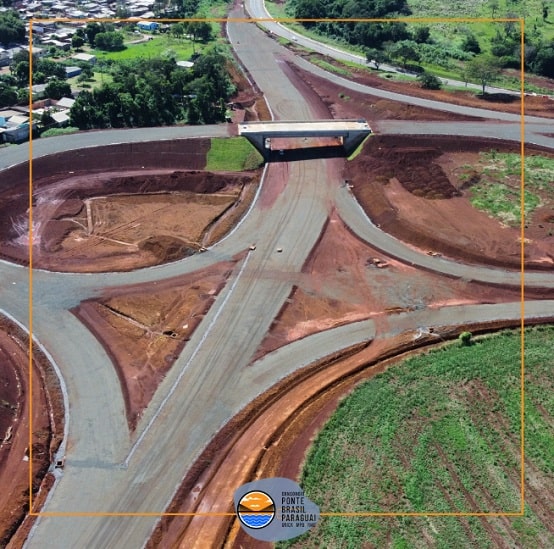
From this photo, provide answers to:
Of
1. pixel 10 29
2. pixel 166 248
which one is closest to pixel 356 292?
pixel 166 248

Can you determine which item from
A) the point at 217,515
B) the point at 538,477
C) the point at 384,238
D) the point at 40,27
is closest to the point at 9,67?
the point at 40,27

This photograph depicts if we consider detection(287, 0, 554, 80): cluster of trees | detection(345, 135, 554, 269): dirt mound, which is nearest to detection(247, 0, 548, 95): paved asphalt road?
detection(287, 0, 554, 80): cluster of trees

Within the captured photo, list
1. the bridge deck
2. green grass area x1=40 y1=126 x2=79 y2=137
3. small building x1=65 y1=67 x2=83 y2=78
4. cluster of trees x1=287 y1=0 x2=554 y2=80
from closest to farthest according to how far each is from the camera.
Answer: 1. the bridge deck
2. green grass area x1=40 y1=126 x2=79 y2=137
3. small building x1=65 y1=67 x2=83 y2=78
4. cluster of trees x1=287 y1=0 x2=554 y2=80

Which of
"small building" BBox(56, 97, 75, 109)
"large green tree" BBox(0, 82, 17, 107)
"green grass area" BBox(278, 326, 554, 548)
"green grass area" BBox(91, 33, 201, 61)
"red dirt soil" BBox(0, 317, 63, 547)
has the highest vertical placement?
"green grass area" BBox(91, 33, 201, 61)

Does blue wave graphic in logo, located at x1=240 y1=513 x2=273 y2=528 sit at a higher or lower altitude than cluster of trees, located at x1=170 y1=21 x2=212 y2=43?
lower

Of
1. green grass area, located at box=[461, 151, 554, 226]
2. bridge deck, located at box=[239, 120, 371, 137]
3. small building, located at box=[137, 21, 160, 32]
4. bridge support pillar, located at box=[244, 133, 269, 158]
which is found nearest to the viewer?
green grass area, located at box=[461, 151, 554, 226]

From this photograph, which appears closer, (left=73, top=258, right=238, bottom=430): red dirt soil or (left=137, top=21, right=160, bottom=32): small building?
(left=73, top=258, right=238, bottom=430): red dirt soil

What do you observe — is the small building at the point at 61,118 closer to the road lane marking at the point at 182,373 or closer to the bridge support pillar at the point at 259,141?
the bridge support pillar at the point at 259,141

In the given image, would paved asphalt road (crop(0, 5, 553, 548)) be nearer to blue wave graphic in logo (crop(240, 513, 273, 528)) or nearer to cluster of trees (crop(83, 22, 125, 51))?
blue wave graphic in logo (crop(240, 513, 273, 528))
